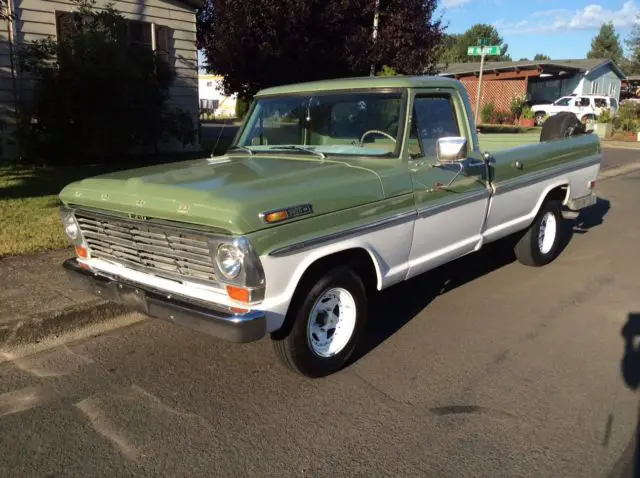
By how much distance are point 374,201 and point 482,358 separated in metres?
1.41

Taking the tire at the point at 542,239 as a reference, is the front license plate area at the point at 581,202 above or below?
above

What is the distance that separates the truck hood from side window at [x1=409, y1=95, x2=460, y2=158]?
0.63m

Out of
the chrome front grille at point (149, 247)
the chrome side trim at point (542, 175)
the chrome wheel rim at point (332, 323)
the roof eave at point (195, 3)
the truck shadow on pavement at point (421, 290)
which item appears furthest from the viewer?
the roof eave at point (195, 3)

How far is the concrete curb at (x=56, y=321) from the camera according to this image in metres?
4.29

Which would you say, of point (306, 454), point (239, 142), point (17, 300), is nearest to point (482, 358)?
point (306, 454)

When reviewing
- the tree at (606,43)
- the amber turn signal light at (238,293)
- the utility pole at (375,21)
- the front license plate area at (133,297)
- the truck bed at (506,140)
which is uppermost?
the tree at (606,43)

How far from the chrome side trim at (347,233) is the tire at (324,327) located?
0.81 ft

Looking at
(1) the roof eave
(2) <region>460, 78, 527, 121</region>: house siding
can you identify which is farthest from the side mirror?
(2) <region>460, 78, 527, 121</region>: house siding

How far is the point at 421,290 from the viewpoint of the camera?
5.71 meters

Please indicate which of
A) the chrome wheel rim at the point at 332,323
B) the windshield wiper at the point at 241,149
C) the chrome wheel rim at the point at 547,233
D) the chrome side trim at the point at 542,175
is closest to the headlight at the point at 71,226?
the windshield wiper at the point at 241,149

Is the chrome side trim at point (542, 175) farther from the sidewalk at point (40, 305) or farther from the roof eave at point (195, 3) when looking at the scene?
the roof eave at point (195, 3)

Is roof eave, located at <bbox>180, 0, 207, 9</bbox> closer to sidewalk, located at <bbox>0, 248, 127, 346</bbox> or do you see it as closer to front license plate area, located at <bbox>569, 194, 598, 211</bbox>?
sidewalk, located at <bbox>0, 248, 127, 346</bbox>

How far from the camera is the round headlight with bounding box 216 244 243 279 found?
318 cm

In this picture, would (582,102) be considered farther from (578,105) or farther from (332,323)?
(332,323)
